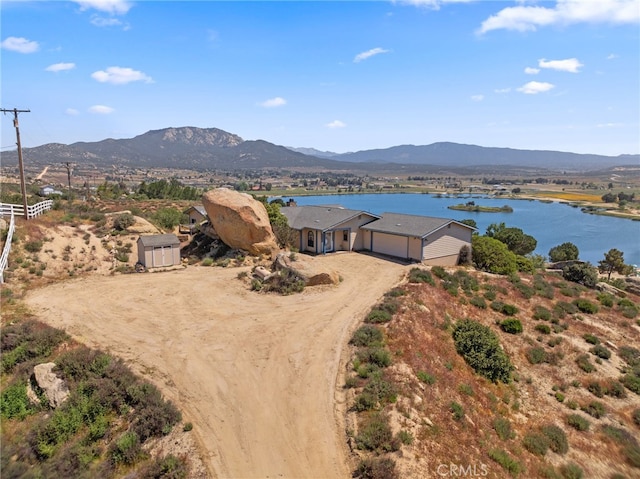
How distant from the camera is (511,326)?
70.3 ft

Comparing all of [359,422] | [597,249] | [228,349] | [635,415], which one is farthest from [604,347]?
[597,249]

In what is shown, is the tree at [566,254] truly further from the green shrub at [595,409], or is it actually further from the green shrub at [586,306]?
the green shrub at [595,409]

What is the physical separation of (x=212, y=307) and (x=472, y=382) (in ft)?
41.1

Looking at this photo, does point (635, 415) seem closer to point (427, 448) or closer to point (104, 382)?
point (427, 448)

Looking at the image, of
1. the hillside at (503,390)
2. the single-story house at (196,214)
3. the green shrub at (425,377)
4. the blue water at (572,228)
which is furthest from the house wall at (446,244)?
the blue water at (572,228)

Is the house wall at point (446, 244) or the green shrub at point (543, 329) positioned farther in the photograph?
the house wall at point (446, 244)

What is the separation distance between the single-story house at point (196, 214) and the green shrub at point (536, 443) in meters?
31.9

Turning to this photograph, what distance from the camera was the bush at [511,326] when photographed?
70.0 ft

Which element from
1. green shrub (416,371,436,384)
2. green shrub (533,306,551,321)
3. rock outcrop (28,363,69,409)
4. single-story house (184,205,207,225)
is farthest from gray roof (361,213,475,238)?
rock outcrop (28,363,69,409)

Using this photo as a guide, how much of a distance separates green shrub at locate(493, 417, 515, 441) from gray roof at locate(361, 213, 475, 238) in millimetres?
16359

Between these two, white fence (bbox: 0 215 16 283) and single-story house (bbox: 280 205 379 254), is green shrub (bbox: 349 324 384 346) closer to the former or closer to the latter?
single-story house (bbox: 280 205 379 254)

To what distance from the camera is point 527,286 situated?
27250 millimetres

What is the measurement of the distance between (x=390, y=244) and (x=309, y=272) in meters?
10.1

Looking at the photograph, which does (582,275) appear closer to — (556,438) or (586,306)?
(586,306)
